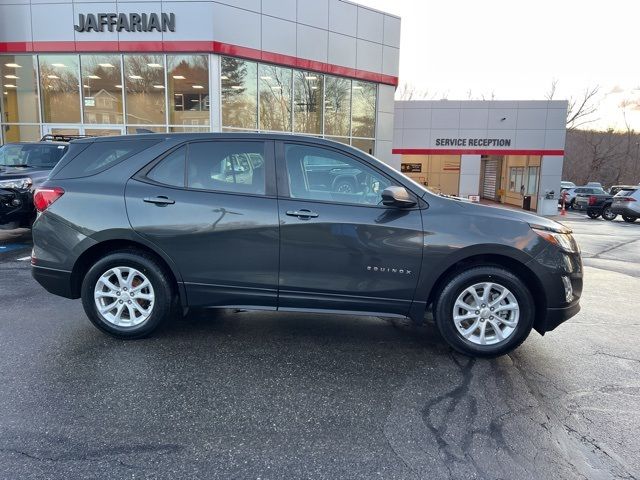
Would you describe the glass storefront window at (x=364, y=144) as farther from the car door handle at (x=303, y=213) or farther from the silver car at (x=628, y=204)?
the car door handle at (x=303, y=213)

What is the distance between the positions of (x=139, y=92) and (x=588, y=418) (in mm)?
16228

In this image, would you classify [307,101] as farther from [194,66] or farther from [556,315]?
[556,315]

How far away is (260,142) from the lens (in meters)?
4.08

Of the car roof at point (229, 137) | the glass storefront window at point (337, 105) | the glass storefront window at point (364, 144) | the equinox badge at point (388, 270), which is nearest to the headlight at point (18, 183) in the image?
the car roof at point (229, 137)

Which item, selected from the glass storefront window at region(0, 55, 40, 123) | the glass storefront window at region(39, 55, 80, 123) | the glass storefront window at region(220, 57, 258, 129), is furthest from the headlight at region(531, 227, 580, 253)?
the glass storefront window at region(0, 55, 40, 123)

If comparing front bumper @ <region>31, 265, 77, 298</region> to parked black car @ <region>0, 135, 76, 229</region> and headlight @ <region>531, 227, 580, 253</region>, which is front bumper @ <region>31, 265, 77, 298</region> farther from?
parked black car @ <region>0, 135, 76, 229</region>

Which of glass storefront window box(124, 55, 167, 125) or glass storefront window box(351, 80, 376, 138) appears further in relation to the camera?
glass storefront window box(351, 80, 376, 138)

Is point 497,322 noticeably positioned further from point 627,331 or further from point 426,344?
point 627,331

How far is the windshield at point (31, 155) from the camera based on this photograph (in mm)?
8938

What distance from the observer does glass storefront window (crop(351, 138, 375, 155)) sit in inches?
758

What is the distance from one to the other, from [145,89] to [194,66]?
6.34 feet

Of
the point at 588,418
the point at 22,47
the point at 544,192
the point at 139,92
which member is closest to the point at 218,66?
the point at 139,92

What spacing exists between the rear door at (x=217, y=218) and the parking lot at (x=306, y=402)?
1.98 ft

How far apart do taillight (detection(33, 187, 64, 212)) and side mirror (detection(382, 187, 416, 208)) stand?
2.88 m
